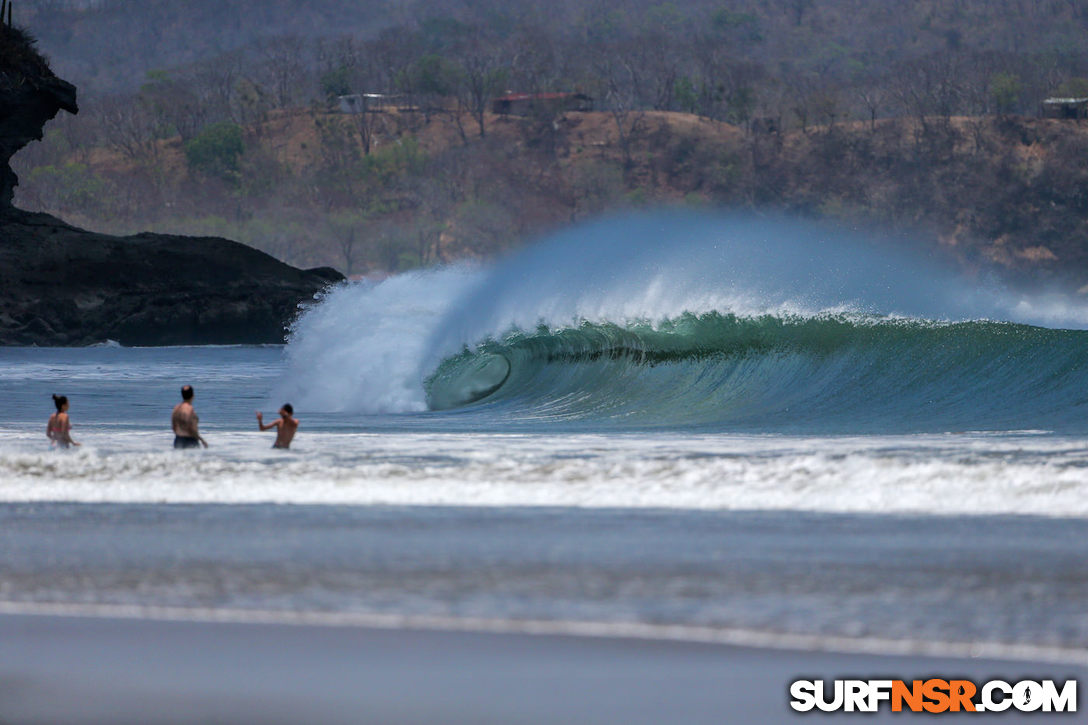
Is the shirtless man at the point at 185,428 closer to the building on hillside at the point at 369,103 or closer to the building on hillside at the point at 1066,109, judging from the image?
the building on hillside at the point at 1066,109

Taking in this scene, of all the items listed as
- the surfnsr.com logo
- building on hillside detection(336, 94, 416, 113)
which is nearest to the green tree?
building on hillside detection(336, 94, 416, 113)

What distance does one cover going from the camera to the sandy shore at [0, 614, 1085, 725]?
5508 mm

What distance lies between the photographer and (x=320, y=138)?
6127 inches

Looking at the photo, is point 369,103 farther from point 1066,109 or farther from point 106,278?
point 106,278

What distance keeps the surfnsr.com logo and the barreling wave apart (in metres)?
10.9

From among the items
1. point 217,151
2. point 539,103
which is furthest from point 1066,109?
point 217,151

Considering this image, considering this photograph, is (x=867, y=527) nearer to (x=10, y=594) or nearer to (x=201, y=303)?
(x=10, y=594)

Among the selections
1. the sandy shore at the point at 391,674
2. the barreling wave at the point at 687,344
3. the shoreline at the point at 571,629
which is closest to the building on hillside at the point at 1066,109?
the barreling wave at the point at 687,344

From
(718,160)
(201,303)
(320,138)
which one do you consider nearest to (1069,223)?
(718,160)

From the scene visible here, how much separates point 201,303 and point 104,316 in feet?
13.5

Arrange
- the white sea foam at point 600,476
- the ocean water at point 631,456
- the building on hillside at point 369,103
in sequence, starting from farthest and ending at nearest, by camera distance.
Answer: the building on hillside at point 369,103 → the white sea foam at point 600,476 → the ocean water at point 631,456

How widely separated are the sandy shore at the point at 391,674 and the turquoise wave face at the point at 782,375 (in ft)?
34.9

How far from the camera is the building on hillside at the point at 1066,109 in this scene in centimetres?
14012

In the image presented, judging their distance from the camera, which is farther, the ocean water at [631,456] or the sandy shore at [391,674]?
the ocean water at [631,456]
